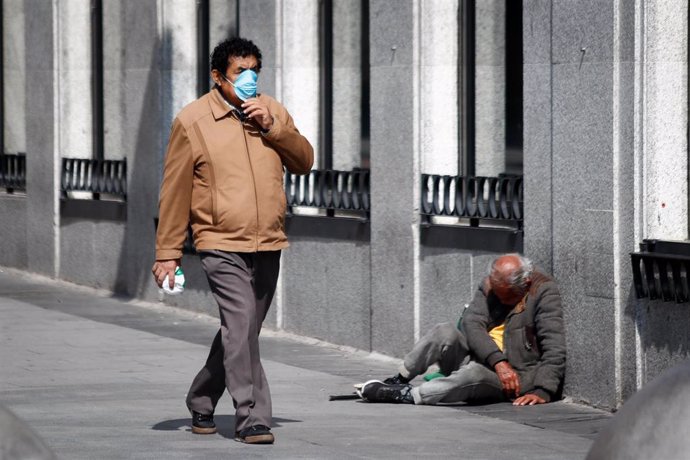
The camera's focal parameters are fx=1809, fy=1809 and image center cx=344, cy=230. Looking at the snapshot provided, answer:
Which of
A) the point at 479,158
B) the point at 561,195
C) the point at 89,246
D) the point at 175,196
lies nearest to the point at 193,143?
the point at 175,196

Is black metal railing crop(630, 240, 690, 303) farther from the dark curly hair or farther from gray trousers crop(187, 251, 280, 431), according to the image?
the dark curly hair

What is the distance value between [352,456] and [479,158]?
180 inches

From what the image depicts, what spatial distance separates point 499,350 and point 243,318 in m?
2.36

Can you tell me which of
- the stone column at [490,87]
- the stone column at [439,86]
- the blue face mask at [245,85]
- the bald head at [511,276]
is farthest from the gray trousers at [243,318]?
the stone column at [439,86]

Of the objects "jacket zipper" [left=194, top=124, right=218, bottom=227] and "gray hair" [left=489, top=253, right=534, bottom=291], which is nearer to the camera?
"jacket zipper" [left=194, top=124, right=218, bottom=227]

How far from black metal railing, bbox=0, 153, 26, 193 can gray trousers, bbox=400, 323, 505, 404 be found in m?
9.90

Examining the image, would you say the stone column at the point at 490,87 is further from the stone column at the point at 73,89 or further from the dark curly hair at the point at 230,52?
the stone column at the point at 73,89

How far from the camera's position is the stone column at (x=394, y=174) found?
40.2 feet

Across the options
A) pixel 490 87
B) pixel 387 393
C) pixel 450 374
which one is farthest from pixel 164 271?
pixel 490 87

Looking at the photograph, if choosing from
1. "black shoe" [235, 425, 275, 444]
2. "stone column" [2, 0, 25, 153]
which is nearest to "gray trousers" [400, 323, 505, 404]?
"black shoe" [235, 425, 275, 444]

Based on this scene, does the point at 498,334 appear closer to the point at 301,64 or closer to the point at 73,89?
the point at 301,64

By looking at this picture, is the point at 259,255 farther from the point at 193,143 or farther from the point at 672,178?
the point at 672,178

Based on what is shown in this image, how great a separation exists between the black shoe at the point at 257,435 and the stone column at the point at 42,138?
34.1 feet

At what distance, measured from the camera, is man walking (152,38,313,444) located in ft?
27.4
